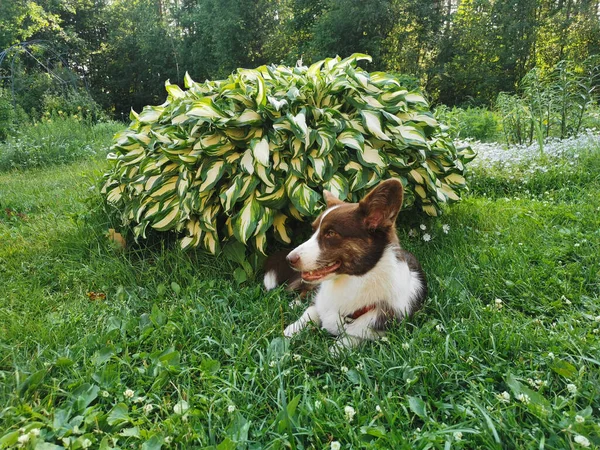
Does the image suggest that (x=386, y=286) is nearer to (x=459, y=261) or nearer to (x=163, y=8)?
(x=459, y=261)

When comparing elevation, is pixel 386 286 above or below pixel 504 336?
above

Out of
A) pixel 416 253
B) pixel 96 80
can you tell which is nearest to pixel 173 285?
pixel 416 253

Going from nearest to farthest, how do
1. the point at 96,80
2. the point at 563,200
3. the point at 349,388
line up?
the point at 349,388 < the point at 563,200 < the point at 96,80

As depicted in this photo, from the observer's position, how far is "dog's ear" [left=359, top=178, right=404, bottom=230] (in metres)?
1.84

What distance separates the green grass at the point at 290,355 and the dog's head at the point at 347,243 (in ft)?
1.19

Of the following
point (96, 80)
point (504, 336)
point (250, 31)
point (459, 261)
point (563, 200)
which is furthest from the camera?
point (96, 80)

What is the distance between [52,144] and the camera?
7.65m

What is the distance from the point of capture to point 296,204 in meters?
2.42

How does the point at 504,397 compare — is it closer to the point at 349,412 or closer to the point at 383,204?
the point at 349,412

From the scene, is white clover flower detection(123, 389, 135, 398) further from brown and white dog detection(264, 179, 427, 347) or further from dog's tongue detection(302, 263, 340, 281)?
dog's tongue detection(302, 263, 340, 281)

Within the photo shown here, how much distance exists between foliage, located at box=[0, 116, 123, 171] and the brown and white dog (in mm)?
5718

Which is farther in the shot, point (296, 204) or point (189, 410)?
point (296, 204)

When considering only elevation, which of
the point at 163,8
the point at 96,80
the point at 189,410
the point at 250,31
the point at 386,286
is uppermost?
the point at 163,8

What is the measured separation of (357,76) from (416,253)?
1.35 meters
